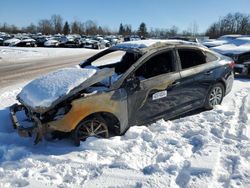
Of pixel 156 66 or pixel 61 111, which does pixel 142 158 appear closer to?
pixel 61 111

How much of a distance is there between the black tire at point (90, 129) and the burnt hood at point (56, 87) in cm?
50

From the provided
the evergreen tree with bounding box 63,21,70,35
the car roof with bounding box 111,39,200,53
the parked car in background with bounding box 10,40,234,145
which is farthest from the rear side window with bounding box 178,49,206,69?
the evergreen tree with bounding box 63,21,70,35

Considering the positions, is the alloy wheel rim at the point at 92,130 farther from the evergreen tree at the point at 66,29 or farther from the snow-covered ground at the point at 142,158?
the evergreen tree at the point at 66,29

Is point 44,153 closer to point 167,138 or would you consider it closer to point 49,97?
point 49,97

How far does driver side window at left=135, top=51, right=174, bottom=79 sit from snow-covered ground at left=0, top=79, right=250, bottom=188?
911mm

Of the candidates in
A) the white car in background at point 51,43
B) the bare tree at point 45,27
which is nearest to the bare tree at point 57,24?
the bare tree at point 45,27

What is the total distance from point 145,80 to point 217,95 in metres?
2.32

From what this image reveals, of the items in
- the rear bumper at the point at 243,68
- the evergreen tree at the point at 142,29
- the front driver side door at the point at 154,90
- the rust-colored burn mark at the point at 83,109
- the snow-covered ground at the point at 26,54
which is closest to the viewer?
the rust-colored burn mark at the point at 83,109

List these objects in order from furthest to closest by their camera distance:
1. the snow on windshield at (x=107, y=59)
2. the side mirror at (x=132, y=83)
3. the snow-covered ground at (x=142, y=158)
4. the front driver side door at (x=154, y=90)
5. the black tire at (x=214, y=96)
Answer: the snow on windshield at (x=107, y=59) < the black tire at (x=214, y=96) < the front driver side door at (x=154, y=90) < the side mirror at (x=132, y=83) < the snow-covered ground at (x=142, y=158)

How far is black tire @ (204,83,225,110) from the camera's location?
271 inches

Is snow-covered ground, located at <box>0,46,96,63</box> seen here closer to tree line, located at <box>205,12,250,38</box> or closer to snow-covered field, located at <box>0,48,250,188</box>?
snow-covered field, located at <box>0,48,250,188</box>

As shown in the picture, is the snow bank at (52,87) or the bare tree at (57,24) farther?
the bare tree at (57,24)

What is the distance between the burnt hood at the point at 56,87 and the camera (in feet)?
15.7

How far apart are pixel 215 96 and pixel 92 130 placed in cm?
324
